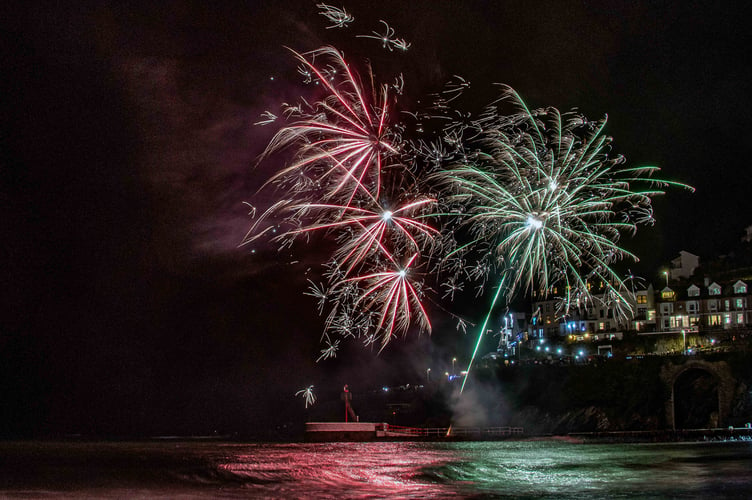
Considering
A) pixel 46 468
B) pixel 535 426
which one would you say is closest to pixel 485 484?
pixel 46 468

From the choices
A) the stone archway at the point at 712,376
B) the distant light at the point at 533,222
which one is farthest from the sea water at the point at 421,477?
the stone archway at the point at 712,376

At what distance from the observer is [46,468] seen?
4588cm

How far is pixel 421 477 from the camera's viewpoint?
101ft

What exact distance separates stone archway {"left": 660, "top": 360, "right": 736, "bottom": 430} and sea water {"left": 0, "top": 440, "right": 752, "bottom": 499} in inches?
1158

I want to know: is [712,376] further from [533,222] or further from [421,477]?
[421,477]

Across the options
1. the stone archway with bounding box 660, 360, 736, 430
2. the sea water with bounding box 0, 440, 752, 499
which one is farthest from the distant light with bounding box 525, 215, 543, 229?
the stone archway with bounding box 660, 360, 736, 430

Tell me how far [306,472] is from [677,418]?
53.6 m

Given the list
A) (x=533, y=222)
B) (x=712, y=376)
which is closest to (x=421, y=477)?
(x=533, y=222)

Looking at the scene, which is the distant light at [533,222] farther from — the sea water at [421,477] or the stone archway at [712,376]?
the stone archway at [712,376]

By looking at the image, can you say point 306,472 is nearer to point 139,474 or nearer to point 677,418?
point 139,474

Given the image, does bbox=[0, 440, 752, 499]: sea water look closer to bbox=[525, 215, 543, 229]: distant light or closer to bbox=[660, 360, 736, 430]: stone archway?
bbox=[525, 215, 543, 229]: distant light

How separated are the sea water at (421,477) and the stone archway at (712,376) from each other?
29.4 metres

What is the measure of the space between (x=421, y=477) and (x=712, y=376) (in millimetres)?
53544

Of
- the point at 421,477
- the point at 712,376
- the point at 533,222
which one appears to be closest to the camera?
the point at 421,477
